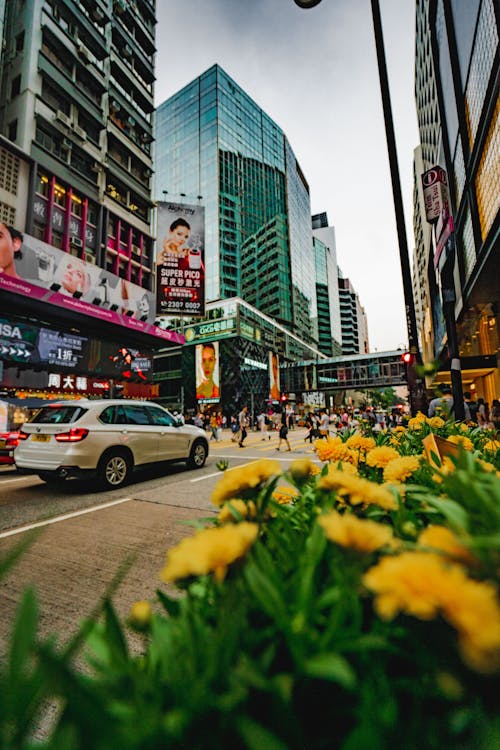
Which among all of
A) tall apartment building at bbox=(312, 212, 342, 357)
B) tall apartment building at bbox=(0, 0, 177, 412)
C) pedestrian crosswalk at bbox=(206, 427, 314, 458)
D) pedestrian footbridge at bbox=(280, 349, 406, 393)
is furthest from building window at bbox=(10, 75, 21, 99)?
tall apartment building at bbox=(312, 212, 342, 357)

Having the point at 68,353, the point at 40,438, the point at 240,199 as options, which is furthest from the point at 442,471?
the point at 240,199

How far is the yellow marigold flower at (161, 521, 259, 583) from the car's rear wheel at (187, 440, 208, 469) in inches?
320

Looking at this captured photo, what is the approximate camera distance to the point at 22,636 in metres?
0.45

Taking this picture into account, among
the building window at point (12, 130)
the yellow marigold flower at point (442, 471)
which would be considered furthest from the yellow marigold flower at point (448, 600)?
the building window at point (12, 130)

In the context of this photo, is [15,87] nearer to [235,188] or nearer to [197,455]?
[197,455]

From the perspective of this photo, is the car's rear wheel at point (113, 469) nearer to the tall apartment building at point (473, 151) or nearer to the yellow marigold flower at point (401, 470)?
the yellow marigold flower at point (401, 470)

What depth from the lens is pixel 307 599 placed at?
0.56m

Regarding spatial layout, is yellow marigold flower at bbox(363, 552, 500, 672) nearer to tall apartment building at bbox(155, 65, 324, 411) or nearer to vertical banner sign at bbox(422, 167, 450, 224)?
vertical banner sign at bbox(422, 167, 450, 224)

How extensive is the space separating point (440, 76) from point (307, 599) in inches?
888

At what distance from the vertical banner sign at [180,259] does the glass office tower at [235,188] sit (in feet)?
179

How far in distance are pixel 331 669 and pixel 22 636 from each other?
41cm

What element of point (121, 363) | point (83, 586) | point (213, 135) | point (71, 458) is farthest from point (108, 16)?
point (213, 135)

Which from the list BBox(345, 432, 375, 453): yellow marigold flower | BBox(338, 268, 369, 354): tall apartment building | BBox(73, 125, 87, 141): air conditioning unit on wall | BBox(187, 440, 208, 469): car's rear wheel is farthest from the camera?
BBox(338, 268, 369, 354): tall apartment building

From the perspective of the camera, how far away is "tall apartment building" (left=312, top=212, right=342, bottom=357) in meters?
118
